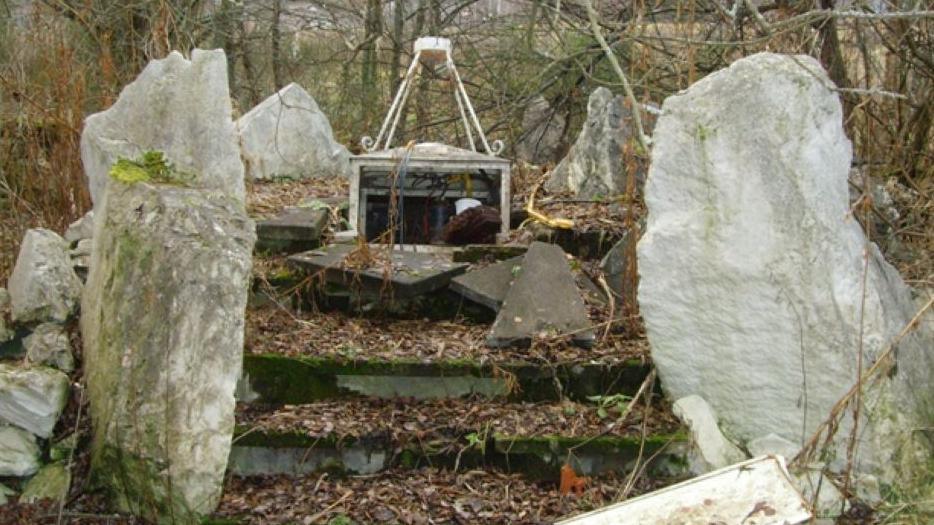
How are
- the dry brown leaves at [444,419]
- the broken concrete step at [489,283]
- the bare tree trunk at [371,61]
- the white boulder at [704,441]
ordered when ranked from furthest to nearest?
the bare tree trunk at [371,61]
the broken concrete step at [489,283]
the dry brown leaves at [444,419]
the white boulder at [704,441]

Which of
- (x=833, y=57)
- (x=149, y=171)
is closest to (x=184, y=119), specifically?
(x=149, y=171)

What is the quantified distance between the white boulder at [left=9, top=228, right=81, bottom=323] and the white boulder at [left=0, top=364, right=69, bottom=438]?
0.41 metres

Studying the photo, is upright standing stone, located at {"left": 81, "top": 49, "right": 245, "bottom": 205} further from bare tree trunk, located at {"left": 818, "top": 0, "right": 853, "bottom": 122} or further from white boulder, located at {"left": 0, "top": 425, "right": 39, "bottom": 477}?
bare tree trunk, located at {"left": 818, "top": 0, "right": 853, "bottom": 122}

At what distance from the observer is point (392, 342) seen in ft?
15.4

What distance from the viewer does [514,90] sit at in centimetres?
957

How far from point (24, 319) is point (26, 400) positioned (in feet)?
1.60

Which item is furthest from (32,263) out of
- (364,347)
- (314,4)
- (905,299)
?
(314,4)

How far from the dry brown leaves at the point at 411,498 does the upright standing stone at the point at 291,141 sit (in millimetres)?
4554

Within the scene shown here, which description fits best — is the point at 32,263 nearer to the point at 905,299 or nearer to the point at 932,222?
the point at 905,299

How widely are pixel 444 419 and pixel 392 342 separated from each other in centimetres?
67

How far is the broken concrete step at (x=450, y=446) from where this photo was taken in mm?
3936

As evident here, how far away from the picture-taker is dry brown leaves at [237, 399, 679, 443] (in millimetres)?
4008

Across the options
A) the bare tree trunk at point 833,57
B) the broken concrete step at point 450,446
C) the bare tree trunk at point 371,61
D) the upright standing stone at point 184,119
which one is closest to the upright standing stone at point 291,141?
the bare tree trunk at point 371,61

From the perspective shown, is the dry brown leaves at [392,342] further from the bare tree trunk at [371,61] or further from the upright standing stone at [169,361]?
the bare tree trunk at [371,61]
